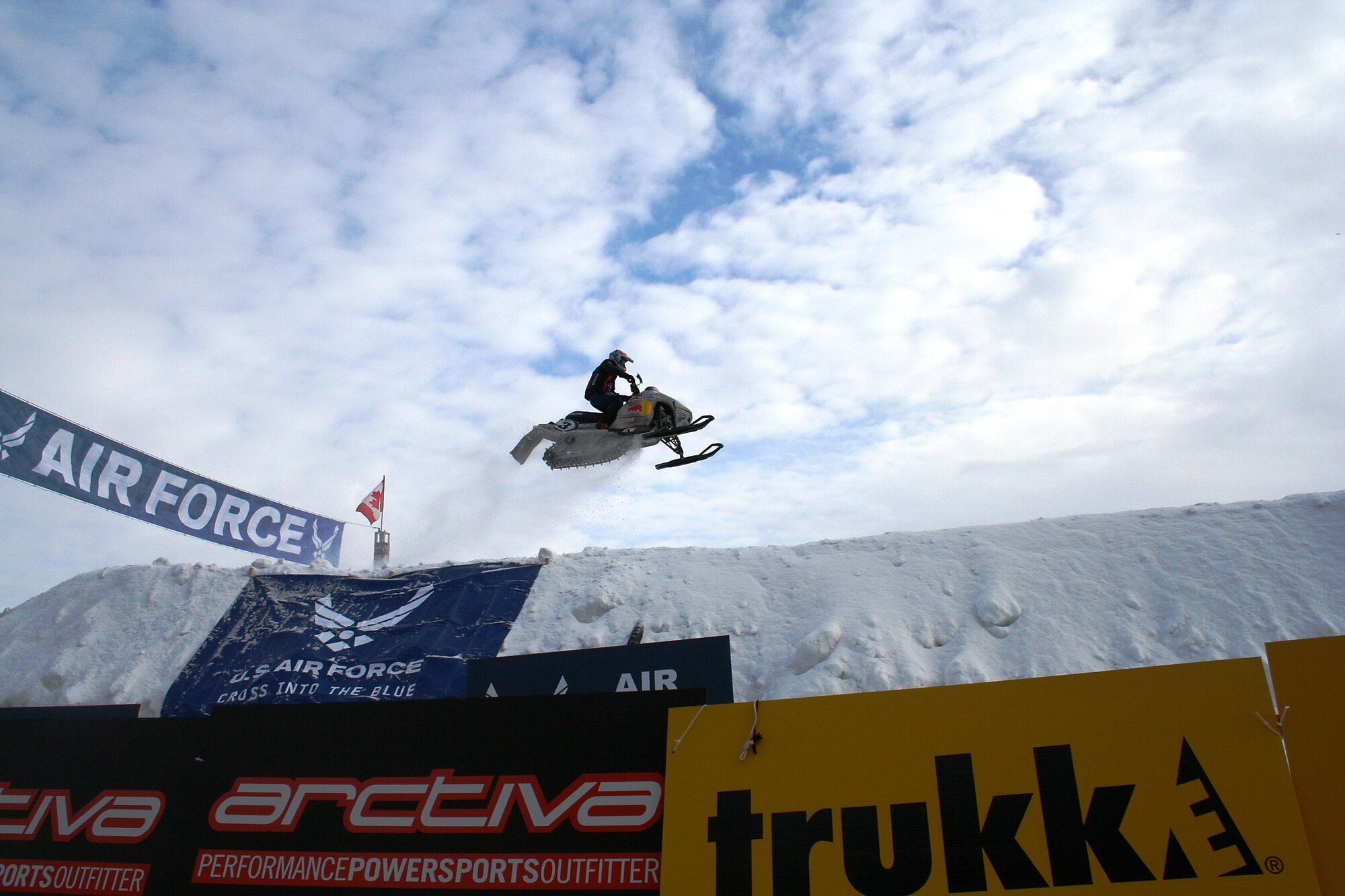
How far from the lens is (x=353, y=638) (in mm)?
14547

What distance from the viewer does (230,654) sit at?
14977 millimetres

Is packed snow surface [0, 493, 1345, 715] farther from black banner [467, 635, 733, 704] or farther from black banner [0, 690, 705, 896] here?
black banner [0, 690, 705, 896]

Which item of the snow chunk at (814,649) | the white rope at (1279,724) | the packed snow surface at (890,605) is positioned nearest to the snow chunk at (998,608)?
the packed snow surface at (890,605)

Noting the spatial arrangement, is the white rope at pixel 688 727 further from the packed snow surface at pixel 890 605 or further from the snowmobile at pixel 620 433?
the snowmobile at pixel 620 433

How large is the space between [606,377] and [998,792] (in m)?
12.4

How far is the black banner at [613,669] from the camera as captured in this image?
10062 millimetres

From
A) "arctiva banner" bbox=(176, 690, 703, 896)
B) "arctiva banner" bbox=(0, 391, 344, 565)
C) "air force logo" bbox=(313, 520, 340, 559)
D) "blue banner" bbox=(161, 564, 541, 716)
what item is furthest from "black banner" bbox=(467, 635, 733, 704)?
"air force logo" bbox=(313, 520, 340, 559)

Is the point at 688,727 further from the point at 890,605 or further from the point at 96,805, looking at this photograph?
the point at 890,605

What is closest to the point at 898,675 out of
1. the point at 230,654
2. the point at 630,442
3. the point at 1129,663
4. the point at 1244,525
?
the point at 1129,663

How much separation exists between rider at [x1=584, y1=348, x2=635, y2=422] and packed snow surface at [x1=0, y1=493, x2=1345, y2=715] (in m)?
3.57

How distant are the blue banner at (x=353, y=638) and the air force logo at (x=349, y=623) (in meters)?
0.02

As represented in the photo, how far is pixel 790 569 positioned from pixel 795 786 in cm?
1217

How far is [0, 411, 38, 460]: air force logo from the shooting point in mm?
16156

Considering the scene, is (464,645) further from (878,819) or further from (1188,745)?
(1188,745)
